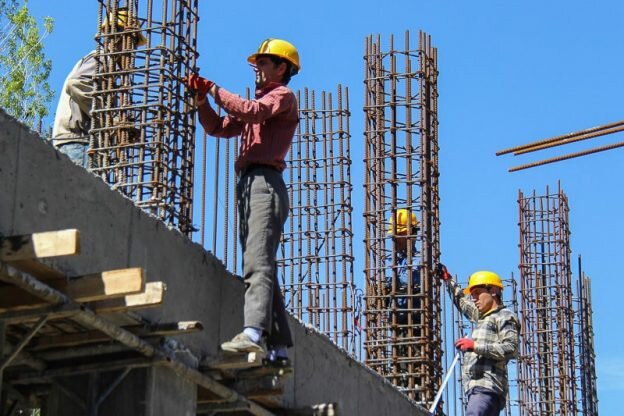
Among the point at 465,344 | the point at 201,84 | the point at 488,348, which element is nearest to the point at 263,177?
the point at 201,84

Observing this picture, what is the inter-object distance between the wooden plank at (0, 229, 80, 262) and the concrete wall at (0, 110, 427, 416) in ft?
0.54

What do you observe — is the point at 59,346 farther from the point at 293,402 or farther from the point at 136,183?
the point at 293,402

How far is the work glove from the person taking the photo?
1435 centimetres

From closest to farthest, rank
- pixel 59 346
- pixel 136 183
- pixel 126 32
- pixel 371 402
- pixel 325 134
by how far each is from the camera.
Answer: pixel 59 346 → pixel 136 183 → pixel 126 32 → pixel 371 402 → pixel 325 134

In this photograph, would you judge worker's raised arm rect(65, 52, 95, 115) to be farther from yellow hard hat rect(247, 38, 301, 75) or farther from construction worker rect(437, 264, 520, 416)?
construction worker rect(437, 264, 520, 416)

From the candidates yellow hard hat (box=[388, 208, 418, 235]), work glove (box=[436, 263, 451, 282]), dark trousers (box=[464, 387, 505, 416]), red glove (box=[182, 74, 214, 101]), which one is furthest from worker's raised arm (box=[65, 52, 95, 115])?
yellow hard hat (box=[388, 208, 418, 235])

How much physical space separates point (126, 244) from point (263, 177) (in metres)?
1.08

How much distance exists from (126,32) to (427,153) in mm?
6459

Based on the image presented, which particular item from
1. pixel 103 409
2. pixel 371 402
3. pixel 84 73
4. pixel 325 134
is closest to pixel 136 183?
pixel 84 73

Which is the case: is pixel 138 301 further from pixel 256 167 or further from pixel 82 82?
pixel 82 82

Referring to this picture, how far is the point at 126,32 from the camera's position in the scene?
423 inches

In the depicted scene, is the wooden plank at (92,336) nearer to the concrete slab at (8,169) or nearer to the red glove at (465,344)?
the concrete slab at (8,169)

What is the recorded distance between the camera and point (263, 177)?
901 cm

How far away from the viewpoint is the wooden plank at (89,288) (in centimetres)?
728
